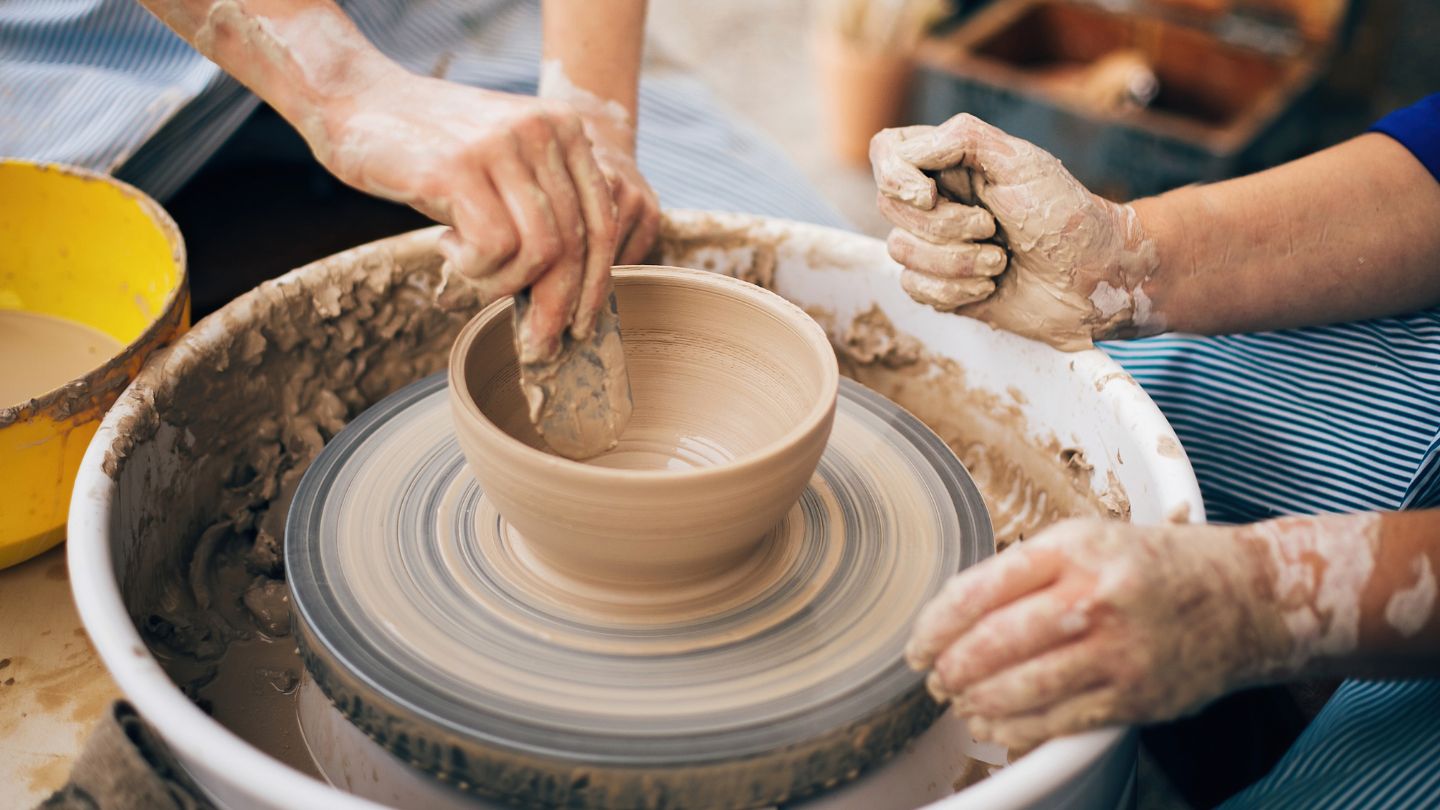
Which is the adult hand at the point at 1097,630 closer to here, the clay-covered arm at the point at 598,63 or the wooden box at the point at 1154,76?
the clay-covered arm at the point at 598,63

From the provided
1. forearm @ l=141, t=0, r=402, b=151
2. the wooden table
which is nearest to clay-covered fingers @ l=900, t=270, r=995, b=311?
forearm @ l=141, t=0, r=402, b=151

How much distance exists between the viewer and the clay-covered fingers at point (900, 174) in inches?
55.2

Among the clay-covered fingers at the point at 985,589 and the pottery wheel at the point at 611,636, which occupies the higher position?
the clay-covered fingers at the point at 985,589

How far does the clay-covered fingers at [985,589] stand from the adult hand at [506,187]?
483 millimetres

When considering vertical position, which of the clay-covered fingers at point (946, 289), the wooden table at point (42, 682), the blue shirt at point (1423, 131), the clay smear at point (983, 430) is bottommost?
the wooden table at point (42, 682)

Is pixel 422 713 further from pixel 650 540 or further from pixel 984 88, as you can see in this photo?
pixel 984 88

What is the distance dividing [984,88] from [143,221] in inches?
99.0

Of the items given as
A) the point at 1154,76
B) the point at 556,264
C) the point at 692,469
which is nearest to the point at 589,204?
the point at 556,264

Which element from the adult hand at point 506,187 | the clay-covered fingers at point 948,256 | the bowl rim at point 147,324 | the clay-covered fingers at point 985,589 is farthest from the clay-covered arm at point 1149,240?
the bowl rim at point 147,324

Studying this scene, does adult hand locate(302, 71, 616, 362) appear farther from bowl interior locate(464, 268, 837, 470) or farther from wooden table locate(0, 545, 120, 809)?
wooden table locate(0, 545, 120, 809)

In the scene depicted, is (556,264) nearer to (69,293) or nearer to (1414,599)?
(1414,599)

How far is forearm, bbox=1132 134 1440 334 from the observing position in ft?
4.89

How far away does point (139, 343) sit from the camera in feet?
4.42

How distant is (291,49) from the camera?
130 cm
